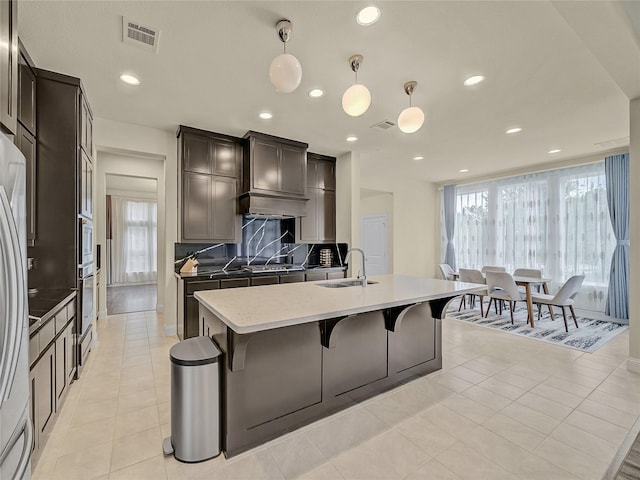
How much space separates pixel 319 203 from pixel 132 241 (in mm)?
6649

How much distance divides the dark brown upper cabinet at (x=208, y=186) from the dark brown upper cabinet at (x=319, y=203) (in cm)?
116

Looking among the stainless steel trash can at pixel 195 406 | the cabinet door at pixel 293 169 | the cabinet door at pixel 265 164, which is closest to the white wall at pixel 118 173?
the cabinet door at pixel 265 164

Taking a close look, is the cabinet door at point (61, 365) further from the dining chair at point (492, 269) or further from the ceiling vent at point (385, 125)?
the dining chair at point (492, 269)

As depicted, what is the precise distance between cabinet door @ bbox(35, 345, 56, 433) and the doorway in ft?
21.7

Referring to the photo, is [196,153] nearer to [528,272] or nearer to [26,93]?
[26,93]

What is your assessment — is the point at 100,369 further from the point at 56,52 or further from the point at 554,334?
the point at 554,334

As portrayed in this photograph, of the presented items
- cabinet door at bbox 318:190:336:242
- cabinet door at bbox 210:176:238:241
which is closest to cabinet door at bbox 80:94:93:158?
cabinet door at bbox 210:176:238:241

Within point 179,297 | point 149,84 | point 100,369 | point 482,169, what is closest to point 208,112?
point 149,84

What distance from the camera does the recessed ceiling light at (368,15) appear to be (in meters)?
1.91

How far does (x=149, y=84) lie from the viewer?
287 cm

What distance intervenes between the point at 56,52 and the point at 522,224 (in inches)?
283

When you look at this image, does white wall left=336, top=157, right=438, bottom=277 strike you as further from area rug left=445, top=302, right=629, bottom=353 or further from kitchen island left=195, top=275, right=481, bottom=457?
kitchen island left=195, top=275, right=481, bottom=457

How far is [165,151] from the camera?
4117 mm

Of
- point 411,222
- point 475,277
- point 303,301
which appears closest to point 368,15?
point 303,301
